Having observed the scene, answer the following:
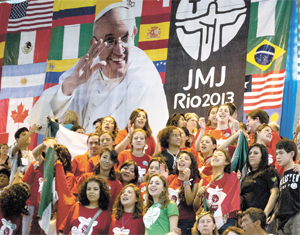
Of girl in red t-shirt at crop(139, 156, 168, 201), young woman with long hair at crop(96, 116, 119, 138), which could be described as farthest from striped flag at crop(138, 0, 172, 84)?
girl in red t-shirt at crop(139, 156, 168, 201)

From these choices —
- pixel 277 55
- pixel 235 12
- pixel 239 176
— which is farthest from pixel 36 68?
pixel 239 176

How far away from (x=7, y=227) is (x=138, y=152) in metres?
1.70

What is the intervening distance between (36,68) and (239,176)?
6.76m

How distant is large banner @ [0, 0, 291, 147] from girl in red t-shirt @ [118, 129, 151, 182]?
110 inches

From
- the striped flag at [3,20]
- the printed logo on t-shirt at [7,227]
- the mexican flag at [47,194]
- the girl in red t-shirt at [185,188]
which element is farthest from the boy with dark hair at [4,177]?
the striped flag at [3,20]

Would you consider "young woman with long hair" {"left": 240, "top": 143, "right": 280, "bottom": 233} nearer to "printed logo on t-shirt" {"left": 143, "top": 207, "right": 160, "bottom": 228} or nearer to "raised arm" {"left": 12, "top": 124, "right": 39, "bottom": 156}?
"printed logo on t-shirt" {"left": 143, "top": 207, "right": 160, "bottom": 228}

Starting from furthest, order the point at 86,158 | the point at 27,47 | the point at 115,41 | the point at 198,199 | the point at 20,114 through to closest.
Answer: the point at 27,47, the point at 20,114, the point at 115,41, the point at 86,158, the point at 198,199

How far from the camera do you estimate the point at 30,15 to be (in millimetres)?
10867

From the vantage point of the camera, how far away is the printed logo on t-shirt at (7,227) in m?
5.07

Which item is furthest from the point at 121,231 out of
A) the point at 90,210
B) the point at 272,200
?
the point at 272,200

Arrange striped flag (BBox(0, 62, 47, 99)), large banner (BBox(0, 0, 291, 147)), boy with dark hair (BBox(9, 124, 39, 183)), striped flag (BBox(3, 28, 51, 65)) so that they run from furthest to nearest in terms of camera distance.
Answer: striped flag (BBox(3, 28, 51, 65)) → striped flag (BBox(0, 62, 47, 99)) → large banner (BBox(0, 0, 291, 147)) → boy with dark hair (BBox(9, 124, 39, 183))

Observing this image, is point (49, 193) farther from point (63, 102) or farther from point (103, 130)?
point (63, 102)

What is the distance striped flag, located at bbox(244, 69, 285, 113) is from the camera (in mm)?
7668

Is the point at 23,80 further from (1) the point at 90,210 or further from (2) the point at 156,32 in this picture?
(1) the point at 90,210
